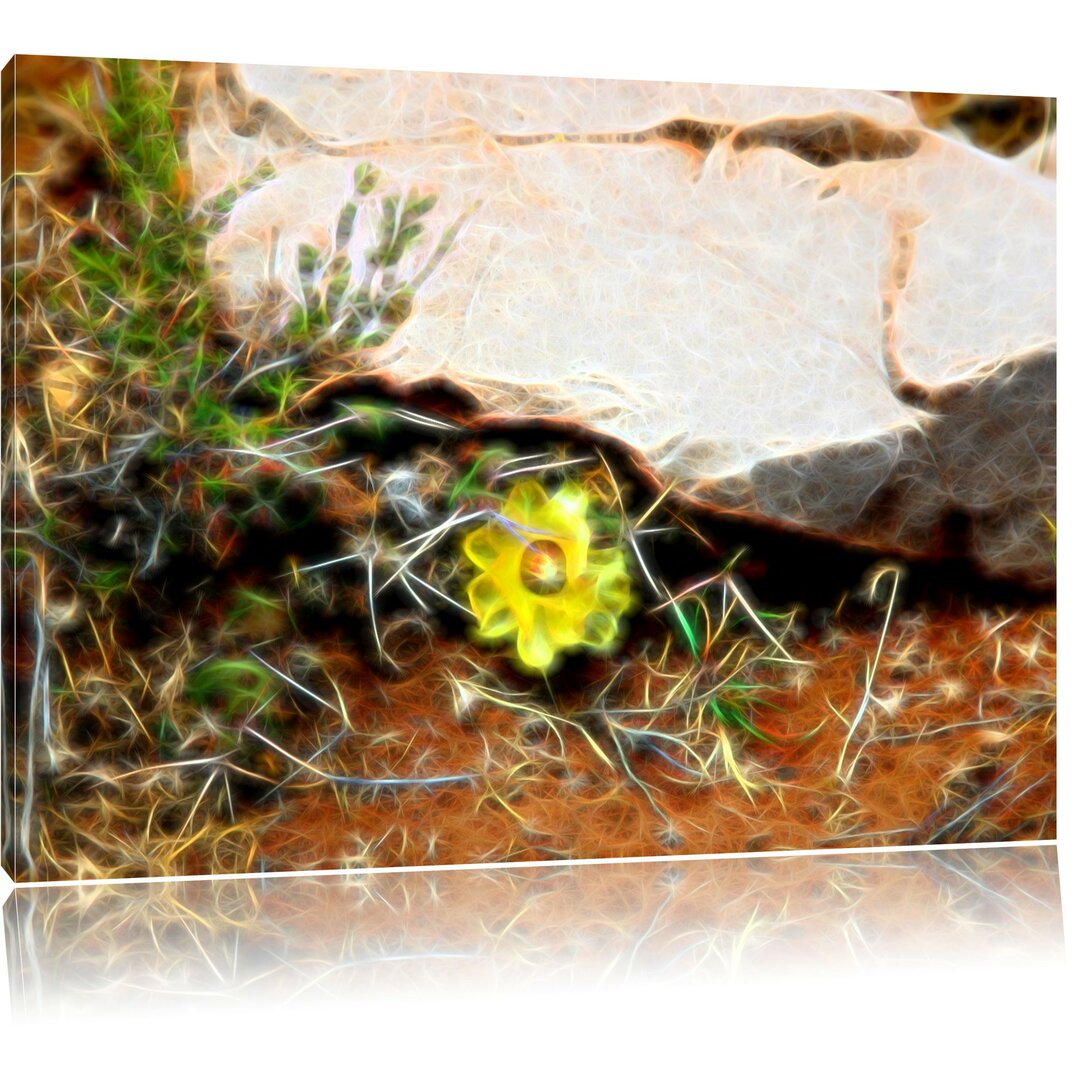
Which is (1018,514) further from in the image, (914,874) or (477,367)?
(477,367)

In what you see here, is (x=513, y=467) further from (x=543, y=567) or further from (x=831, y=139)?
(x=831, y=139)

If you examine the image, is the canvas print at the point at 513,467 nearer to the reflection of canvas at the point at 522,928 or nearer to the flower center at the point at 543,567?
the flower center at the point at 543,567

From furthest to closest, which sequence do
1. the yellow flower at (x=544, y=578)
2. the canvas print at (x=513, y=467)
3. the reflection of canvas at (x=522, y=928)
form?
the yellow flower at (x=544, y=578), the canvas print at (x=513, y=467), the reflection of canvas at (x=522, y=928)

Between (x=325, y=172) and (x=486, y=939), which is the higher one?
(x=325, y=172)

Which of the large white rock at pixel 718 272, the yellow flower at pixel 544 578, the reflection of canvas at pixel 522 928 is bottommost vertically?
the reflection of canvas at pixel 522 928

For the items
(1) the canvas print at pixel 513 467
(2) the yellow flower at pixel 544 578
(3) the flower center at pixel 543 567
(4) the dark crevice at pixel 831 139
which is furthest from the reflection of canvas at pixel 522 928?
(4) the dark crevice at pixel 831 139

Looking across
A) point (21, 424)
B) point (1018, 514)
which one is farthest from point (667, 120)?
point (21, 424)

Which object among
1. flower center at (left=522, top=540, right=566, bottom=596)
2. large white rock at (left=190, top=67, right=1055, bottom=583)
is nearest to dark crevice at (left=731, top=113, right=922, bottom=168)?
large white rock at (left=190, top=67, right=1055, bottom=583)
